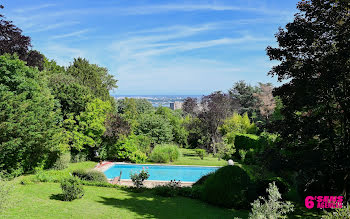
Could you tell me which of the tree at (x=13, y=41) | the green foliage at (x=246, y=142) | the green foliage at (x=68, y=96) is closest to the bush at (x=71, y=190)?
the tree at (x=13, y=41)

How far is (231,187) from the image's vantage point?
9039mm

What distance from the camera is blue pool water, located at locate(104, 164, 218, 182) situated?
61.0 feet

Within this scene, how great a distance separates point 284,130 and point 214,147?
19.6 meters

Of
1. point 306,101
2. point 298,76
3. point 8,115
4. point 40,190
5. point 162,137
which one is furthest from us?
point 162,137

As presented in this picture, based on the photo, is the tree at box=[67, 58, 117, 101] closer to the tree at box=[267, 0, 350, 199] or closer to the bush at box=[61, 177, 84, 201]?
the bush at box=[61, 177, 84, 201]

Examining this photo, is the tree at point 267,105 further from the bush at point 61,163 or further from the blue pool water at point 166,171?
the bush at point 61,163

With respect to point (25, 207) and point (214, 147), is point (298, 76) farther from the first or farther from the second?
point (214, 147)

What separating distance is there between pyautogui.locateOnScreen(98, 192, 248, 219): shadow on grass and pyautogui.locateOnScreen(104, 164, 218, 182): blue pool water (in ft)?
26.1

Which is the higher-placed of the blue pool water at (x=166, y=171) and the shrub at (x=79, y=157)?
the shrub at (x=79, y=157)

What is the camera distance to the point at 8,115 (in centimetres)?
1100

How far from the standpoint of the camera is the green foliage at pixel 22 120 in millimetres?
11133

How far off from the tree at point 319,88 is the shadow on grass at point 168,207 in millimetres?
3124

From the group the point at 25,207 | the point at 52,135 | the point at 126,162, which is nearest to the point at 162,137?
the point at 126,162

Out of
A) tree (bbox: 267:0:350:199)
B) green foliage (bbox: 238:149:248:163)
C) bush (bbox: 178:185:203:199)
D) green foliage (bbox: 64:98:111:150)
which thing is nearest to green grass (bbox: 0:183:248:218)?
bush (bbox: 178:185:203:199)
